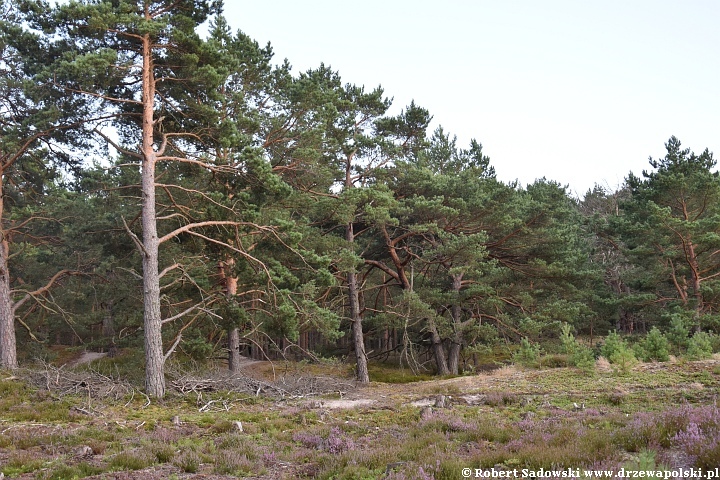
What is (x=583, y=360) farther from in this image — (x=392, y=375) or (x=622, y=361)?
(x=392, y=375)

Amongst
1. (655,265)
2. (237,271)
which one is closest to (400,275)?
(237,271)

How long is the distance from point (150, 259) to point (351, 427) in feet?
26.1

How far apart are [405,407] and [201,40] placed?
1107cm

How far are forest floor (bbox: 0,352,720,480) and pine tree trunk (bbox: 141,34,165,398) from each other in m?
0.57

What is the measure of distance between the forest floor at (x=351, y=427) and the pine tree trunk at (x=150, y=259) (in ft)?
1.86

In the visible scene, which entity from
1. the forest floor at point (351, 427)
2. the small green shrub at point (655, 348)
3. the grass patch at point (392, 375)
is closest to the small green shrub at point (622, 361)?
the forest floor at point (351, 427)

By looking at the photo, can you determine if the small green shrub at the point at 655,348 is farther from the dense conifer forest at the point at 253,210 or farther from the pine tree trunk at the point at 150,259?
the pine tree trunk at the point at 150,259

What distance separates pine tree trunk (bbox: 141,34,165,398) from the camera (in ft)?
43.8

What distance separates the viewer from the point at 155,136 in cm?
1633

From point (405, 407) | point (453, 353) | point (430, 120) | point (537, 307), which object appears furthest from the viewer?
point (453, 353)

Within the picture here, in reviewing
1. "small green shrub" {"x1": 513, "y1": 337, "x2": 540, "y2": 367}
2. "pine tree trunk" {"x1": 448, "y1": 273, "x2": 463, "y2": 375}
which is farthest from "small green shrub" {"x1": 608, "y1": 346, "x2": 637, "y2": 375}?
"pine tree trunk" {"x1": 448, "y1": 273, "x2": 463, "y2": 375}

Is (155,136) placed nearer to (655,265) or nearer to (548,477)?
(548,477)

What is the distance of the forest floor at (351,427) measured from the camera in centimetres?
582

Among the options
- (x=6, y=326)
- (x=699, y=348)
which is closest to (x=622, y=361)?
(x=699, y=348)
